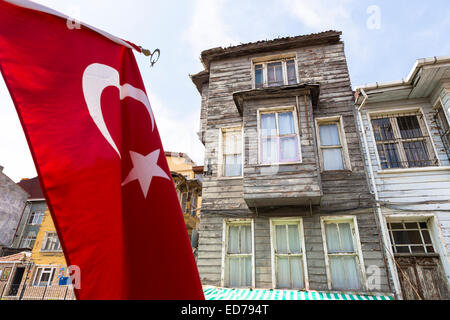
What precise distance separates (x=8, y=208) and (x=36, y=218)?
303cm

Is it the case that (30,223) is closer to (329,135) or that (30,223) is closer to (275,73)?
(275,73)

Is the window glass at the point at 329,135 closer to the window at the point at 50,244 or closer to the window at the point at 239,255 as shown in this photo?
the window at the point at 239,255

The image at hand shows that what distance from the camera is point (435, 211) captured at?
765cm

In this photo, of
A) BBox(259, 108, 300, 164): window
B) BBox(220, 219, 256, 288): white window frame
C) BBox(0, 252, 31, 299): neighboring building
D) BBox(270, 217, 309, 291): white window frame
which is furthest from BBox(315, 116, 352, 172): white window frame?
BBox(0, 252, 31, 299): neighboring building

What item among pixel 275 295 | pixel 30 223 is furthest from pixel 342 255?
pixel 30 223

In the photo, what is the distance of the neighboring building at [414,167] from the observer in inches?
291

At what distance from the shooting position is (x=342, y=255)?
25.7 ft

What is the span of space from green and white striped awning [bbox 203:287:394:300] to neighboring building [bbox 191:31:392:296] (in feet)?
0.63

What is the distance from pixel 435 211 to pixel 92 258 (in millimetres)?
9241

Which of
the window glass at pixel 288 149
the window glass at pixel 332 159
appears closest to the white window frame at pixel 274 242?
the window glass at pixel 288 149

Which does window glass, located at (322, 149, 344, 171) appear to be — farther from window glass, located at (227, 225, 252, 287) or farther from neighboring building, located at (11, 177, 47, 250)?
neighboring building, located at (11, 177, 47, 250)

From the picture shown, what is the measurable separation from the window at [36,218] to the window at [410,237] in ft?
118

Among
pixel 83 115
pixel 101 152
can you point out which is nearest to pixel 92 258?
pixel 101 152
